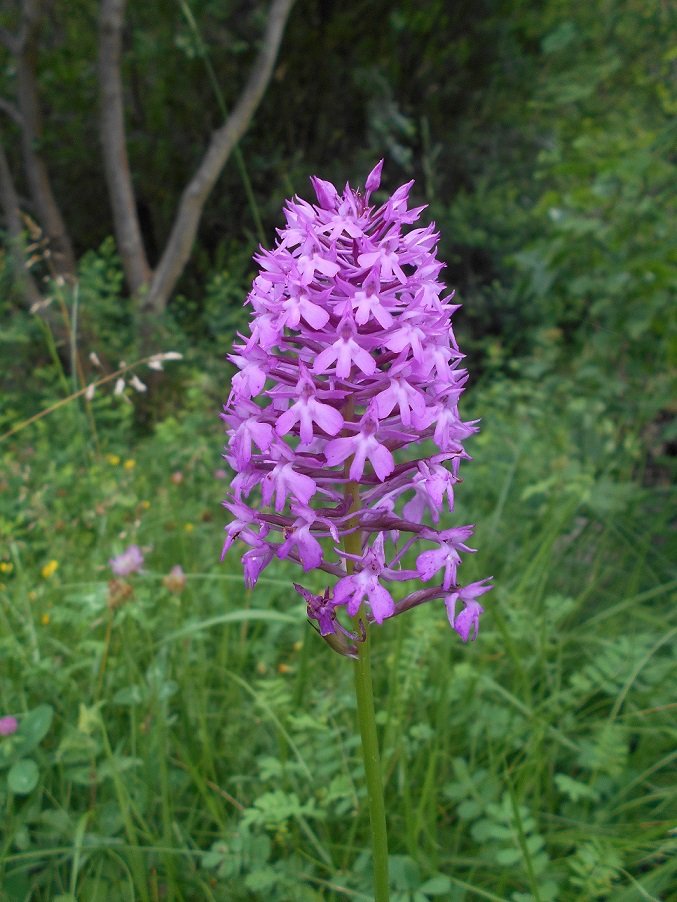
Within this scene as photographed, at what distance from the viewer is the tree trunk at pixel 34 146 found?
686cm

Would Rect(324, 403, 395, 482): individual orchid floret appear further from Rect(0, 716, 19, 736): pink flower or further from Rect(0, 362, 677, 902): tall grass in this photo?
Rect(0, 716, 19, 736): pink flower

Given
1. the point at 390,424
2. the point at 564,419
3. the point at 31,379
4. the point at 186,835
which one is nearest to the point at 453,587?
the point at 390,424

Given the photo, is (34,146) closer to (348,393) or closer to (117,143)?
Result: (117,143)

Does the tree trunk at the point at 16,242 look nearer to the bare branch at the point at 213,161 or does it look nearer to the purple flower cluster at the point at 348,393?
the bare branch at the point at 213,161

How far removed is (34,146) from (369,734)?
24.3 ft

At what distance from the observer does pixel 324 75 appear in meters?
8.20

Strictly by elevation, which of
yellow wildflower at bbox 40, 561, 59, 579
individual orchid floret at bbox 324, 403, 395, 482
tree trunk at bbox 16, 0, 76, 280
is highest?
tree trunk at bbox 16, 0, 76, 280

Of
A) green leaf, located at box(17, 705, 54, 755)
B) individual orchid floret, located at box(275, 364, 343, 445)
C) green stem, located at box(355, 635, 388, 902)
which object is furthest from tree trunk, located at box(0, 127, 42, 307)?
green stem, located at box(355, 635, 388, 902)

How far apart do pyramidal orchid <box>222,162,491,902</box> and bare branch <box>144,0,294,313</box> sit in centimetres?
555

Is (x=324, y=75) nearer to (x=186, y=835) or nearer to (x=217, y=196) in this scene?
(x=217, y=196)

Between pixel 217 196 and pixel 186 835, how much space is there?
24.4 feet

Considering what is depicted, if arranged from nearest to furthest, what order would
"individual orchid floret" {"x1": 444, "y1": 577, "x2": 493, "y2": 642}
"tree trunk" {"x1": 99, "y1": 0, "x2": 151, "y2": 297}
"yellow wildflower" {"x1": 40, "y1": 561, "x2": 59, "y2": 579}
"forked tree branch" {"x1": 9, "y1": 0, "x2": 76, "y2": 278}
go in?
"individual orchid floret" {"x1": 444, "y1": 577, "x2": 493, "y2": 642}
"yellow wildflower" {"x1": 40, "y1": 561, "x2": 59, "y2": 579}
"tree trunk" {"x1": 99, "y1": 0, "x2": 151, "y2": 297}
"forked tree branch" {"x1": 9, "y1": 0, "x2": 76, "y2": 278}

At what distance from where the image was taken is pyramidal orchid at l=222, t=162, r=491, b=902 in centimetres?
124

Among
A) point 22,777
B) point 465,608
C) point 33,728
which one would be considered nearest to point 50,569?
point 33,728
